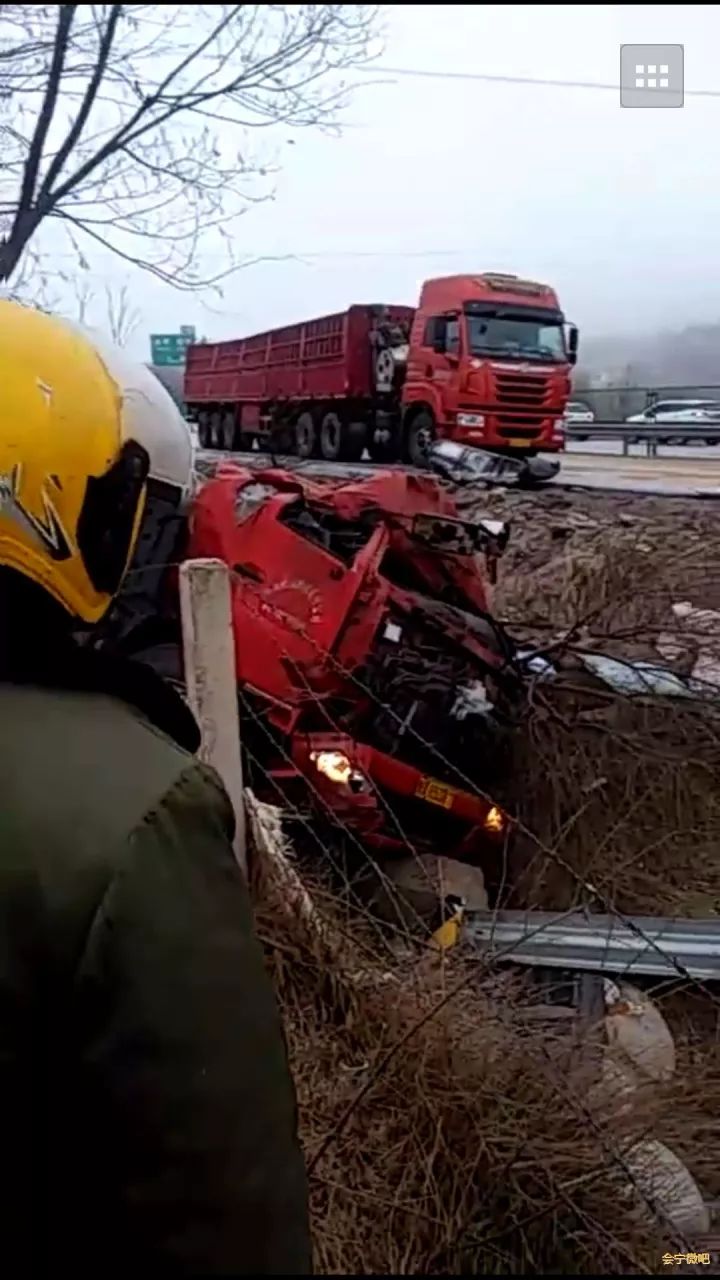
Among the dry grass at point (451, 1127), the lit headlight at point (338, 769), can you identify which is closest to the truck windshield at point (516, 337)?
the lit headlight at point (338, 769)

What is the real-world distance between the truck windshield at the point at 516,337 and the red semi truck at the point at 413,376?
0.5 inches

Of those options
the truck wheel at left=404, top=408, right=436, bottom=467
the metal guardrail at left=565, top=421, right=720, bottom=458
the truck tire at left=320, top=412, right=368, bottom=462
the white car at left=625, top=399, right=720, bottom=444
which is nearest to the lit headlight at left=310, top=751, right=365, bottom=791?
the truck wheel at left=404, top=408, right=436, bottom=467

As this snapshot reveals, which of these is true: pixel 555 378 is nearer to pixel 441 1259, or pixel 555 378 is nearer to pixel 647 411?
pixel 647 411

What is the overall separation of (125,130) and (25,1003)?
7236mm

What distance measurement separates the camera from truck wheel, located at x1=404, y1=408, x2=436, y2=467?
1780 centimetres

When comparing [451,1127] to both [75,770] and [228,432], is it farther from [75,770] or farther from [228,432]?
[228,432]

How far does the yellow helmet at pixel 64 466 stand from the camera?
123 cm

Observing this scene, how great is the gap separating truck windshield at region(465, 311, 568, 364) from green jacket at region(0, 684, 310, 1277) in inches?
657

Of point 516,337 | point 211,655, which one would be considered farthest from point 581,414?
point 211,655

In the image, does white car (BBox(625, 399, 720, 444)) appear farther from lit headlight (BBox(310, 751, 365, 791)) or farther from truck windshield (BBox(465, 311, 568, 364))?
lit headlight (BBox(310, 751, 365, 791))

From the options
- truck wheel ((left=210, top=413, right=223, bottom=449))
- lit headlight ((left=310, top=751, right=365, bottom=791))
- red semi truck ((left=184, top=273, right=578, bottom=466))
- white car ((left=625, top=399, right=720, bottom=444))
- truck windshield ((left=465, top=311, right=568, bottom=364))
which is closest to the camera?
lit headlight ((left=310, top=751, right=365, bottom=791))

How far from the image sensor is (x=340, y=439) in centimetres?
1969

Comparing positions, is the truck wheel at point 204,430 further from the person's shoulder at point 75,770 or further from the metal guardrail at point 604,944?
the person's shoulder at point 75,770

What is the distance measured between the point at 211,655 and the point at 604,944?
2061 millimetres
